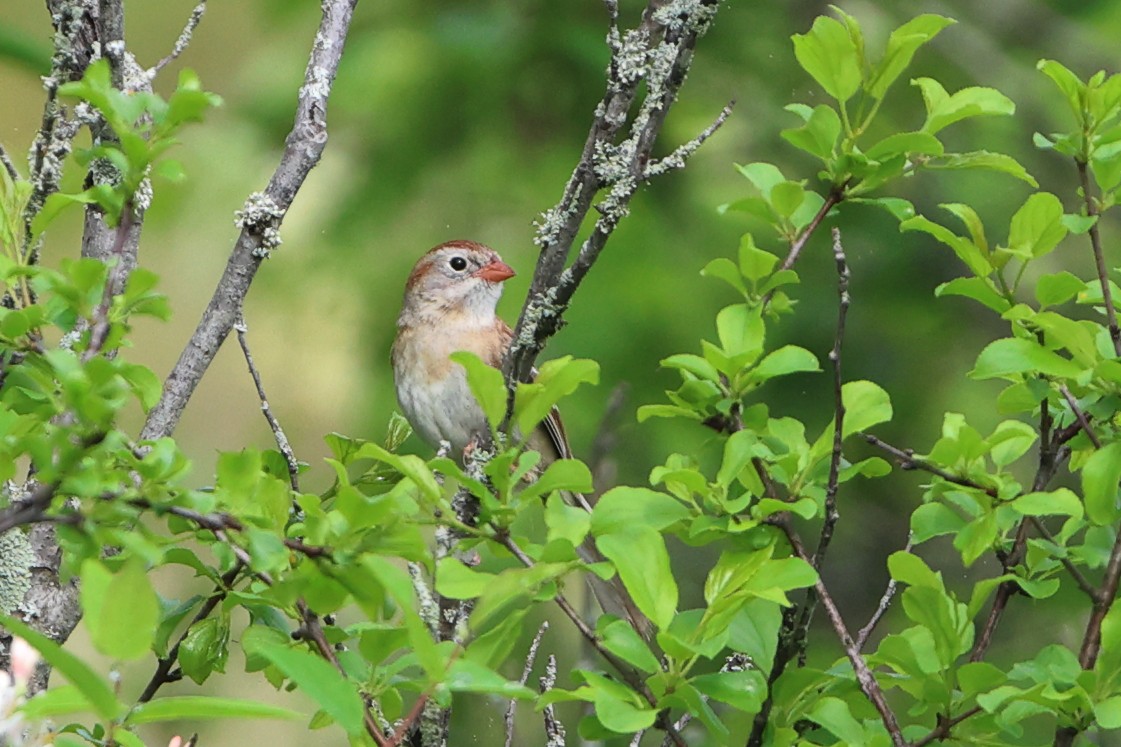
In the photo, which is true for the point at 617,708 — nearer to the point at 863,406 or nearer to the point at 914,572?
the point at 914,572

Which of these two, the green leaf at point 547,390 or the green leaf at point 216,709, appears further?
the green leaf at point 547,390

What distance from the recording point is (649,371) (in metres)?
4.88

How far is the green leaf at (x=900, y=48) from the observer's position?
82.1 inches

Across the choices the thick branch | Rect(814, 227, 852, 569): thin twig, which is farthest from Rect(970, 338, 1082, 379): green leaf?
the thick branch

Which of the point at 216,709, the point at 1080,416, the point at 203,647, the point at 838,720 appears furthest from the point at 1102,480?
the point at 203,647

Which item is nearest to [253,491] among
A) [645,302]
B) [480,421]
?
[480,421]

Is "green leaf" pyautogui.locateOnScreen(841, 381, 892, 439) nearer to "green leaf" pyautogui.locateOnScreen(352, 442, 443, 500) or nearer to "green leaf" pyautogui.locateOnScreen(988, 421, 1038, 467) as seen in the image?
"green leaf" pyautogui.locateOnScreen(988, 421, 1038, 467)

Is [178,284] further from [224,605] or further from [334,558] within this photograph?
[334,558]

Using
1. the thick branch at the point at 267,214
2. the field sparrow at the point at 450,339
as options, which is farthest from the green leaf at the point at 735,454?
the field sparrow at the point at 450,339

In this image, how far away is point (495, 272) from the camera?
485cm

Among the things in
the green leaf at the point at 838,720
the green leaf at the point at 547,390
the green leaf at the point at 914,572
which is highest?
the green leaf at the point at 547,390

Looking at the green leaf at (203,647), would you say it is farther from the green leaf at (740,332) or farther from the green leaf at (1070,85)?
the green leaf at (1070,85)

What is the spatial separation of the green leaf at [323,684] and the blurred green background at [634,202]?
10.8ft

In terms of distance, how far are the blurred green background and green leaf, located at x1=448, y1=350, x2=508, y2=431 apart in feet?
9.30
